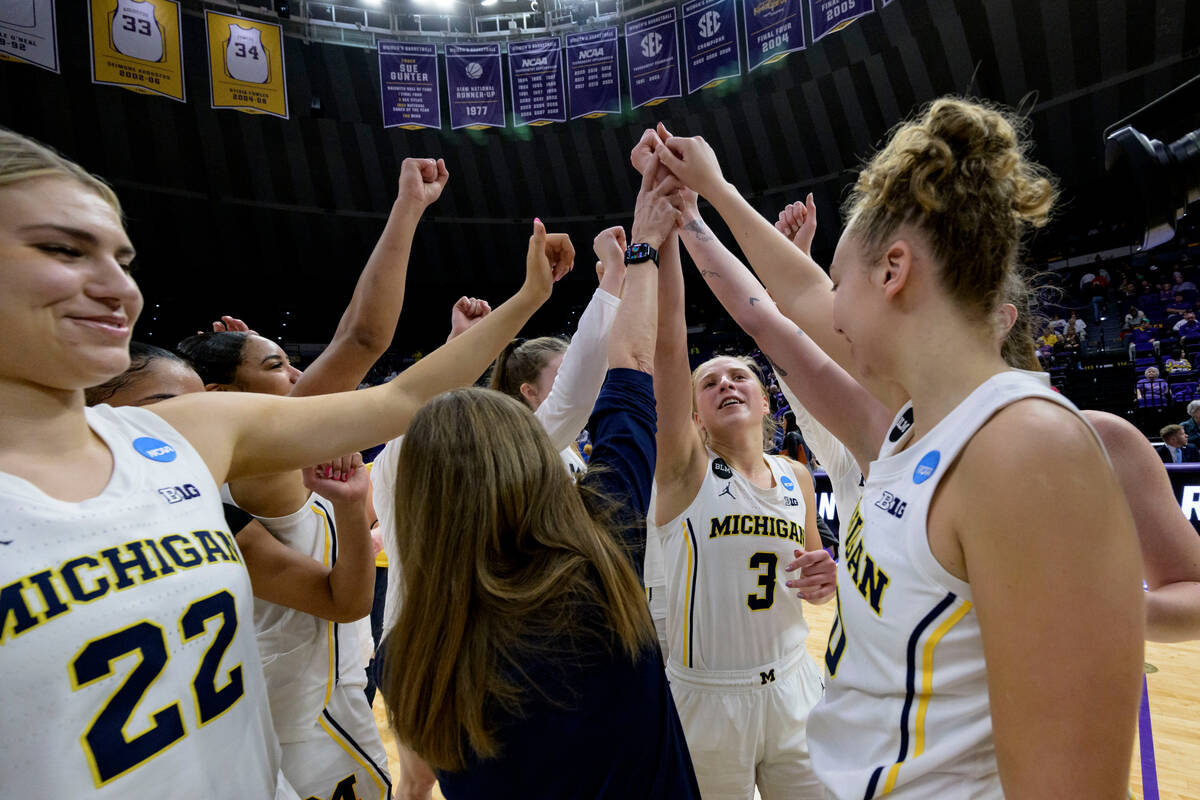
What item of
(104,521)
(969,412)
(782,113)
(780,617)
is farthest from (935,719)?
(782,113)

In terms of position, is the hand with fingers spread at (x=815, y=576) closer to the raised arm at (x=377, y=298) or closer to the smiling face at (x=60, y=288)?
the raised arm at (x=377, y=298)

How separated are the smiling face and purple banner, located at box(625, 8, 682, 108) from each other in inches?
384

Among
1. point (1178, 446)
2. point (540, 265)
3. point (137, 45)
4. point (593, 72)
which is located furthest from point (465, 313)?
point (593, 72)

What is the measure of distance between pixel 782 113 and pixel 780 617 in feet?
50.4

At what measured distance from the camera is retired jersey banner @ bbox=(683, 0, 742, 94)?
946cm

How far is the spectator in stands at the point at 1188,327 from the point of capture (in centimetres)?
1128

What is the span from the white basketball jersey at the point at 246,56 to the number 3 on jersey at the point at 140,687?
10132 mm

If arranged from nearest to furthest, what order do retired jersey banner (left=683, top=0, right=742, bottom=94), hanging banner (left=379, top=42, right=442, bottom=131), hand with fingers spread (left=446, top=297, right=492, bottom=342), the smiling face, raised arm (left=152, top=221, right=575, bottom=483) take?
the smiling face
raised arm (left=152, top=221, right=575, bottom=483)
hand with fingers spread (left=446, top=297, right=492, bottom=342)
retired jersey banner (left=683, top=0, right=742, bottom=94)
hanging banner (left=379, top=42, right=442, bottom=131)

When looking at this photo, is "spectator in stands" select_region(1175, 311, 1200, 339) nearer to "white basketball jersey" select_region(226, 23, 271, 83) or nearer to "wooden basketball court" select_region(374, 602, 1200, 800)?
"wooden basketball court" select_region(374, 602, 1200, 800)

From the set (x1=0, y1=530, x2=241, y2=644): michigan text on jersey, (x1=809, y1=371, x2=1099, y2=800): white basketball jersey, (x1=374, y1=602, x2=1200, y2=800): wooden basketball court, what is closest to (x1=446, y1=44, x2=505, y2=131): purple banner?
(x1=374, y1=602, x2=1200, y2=800): wooden basketball court

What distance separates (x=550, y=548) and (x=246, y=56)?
1038 centimetres

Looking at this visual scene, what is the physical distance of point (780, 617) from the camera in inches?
Result: 95.7

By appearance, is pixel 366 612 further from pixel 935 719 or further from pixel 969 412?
pixel 969 412

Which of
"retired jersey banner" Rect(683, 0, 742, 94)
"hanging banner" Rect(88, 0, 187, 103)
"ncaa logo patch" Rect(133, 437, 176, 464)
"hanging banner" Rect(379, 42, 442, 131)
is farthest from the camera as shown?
"hanging banner" Rect(379, 42, 442, 131)
